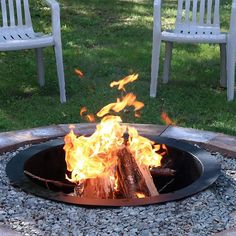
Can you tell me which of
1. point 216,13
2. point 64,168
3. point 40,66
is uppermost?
point 216,13

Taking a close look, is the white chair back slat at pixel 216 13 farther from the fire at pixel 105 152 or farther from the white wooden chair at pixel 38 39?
the fire at pixel 105 152

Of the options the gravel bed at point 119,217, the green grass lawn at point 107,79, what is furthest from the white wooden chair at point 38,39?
the gravel bed at point 119,217

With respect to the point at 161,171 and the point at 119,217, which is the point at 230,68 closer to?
the point at 161,171

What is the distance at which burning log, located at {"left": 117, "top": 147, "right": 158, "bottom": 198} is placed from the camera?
98.7 inches

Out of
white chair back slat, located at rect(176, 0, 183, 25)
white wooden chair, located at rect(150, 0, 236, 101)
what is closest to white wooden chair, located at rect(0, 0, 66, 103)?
white wooden chair, located at rect(150, 0, 236, 101)

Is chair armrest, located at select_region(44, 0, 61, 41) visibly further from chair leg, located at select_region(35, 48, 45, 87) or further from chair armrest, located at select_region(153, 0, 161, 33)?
chair armrest, located at select_region(153, 0, 161, 33)

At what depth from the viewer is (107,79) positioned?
211 inches

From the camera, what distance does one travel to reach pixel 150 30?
714cm

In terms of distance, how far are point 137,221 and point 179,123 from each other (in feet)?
7.12

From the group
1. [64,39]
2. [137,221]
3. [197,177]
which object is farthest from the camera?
[64,39]

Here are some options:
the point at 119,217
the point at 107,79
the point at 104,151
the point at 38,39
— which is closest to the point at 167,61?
the point at 107,79

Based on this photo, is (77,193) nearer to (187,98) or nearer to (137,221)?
(137,221)

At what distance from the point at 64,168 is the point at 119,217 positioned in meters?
0.71

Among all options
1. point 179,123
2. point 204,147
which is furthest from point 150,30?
point 204,147
